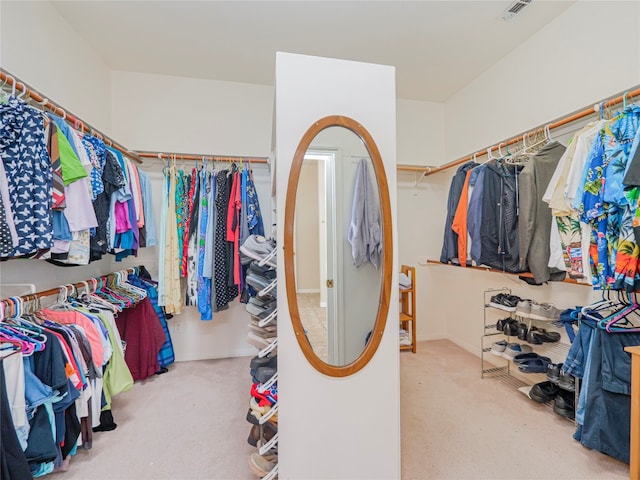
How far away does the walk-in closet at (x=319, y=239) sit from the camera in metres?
1.26

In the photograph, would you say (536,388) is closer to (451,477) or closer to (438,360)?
(438,360)

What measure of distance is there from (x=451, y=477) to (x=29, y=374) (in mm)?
1980

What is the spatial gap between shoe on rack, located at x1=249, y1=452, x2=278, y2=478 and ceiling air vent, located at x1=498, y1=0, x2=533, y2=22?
9.58 ft

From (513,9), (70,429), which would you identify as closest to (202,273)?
(70,429)

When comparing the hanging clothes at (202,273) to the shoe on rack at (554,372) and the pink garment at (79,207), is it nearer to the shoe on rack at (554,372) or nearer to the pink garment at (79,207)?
the pink garment at (79,207)

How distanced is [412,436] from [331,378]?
35.3 inches

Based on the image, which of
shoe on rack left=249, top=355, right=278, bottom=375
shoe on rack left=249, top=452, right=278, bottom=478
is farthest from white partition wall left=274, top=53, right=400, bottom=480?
shoe on rack left=249, top=355, right=278, bottom=375

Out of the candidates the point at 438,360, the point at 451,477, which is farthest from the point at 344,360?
the point at 438,360

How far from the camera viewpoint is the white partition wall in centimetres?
121

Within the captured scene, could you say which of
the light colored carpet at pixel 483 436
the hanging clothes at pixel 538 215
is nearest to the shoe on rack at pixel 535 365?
the light colored carpet at pixel 483 436

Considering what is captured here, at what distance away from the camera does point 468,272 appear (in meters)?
2.97

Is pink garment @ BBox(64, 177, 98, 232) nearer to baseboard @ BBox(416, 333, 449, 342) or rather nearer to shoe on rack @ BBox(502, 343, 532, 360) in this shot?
shoe on rack @ BBox(502, 343, 532, 360)

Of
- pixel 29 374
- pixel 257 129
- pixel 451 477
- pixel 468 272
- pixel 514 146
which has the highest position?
pixel 257 129

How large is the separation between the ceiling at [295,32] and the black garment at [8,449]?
2.15m
